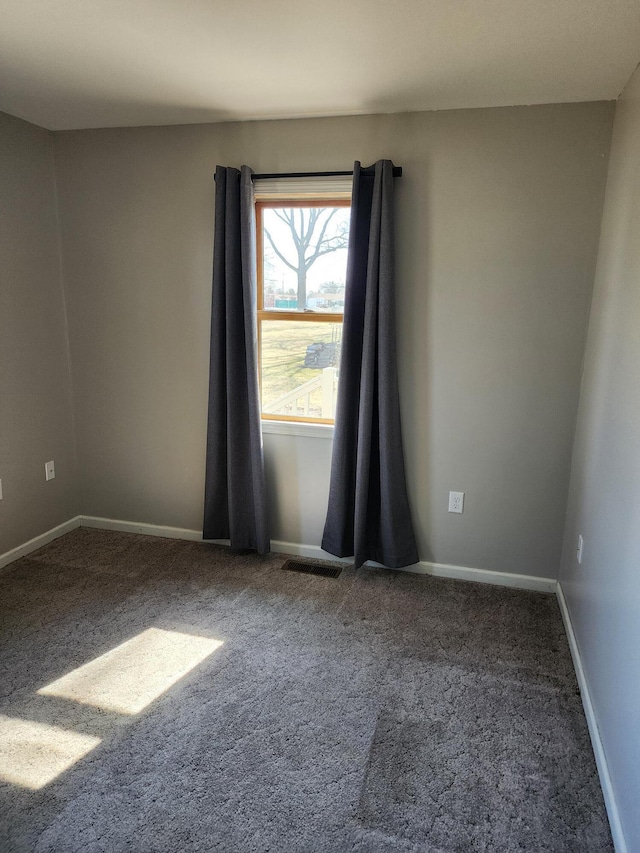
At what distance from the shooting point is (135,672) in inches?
84.0

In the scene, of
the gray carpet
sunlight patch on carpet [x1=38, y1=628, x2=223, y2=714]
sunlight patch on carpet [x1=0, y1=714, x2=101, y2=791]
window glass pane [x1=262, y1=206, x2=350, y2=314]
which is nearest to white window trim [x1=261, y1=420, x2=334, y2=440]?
window glass pane [x1=262, y1=206, x2=350, y2=314]

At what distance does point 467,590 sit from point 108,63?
9.45ft

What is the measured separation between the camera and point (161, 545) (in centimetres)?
326

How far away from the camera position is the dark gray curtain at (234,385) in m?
2.75

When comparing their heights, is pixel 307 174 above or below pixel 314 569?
above

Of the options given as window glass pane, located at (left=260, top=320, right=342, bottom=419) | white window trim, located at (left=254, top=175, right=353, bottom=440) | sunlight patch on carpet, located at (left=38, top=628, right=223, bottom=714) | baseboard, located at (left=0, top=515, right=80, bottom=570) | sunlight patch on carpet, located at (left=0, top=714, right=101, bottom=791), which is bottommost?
sunlight patch on carpet, located at (left=0, top=714, right=101, bottom=791)

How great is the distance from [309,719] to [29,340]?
2.46m

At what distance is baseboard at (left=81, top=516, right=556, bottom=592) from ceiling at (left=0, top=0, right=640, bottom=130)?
2.27 meters

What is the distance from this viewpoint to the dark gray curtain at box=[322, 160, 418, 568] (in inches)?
102

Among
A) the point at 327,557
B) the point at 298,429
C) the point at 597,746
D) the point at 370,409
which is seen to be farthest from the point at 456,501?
the point at 597,746

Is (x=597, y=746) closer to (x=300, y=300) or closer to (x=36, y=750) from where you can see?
(x=36, y=750)

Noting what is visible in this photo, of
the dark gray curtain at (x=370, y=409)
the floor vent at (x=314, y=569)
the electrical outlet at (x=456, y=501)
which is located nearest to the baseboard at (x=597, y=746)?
the electrical outlet at (x=456, y=501)

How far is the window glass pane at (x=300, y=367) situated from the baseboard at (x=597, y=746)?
1.58 metres

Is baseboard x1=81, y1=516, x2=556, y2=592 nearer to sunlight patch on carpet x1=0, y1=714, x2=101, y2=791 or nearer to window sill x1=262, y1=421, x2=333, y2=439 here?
window sill x1=262, y1=421, x2=333, y2=439
